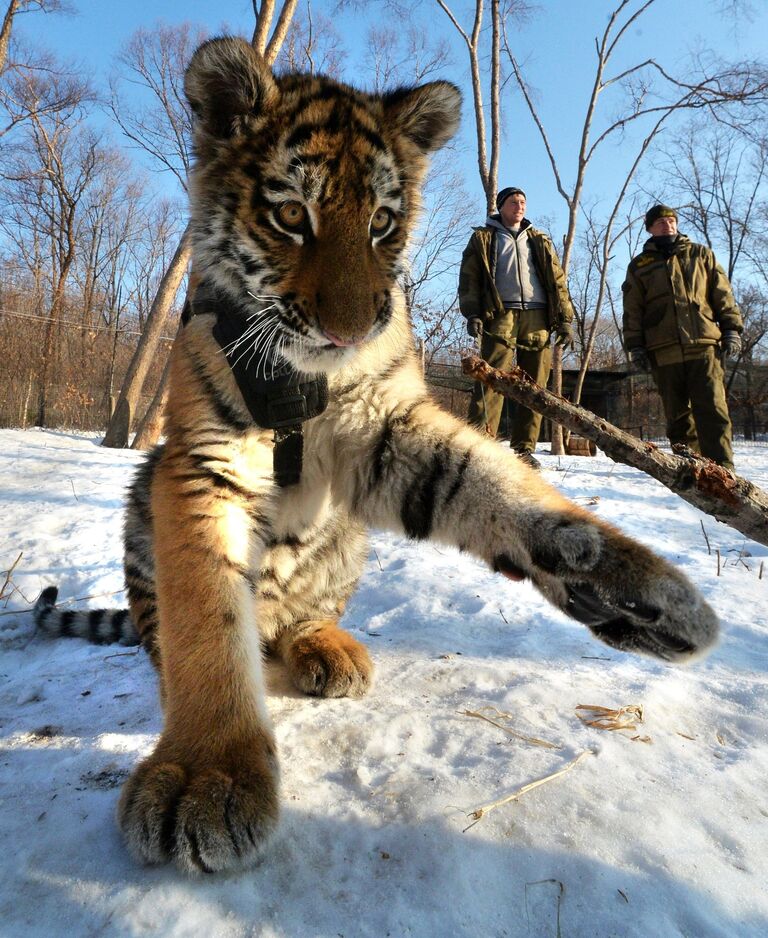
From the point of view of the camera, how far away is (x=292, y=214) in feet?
7.07

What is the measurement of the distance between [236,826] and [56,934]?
0.36m

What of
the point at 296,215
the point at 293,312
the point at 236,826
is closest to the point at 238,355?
the point at 293,312

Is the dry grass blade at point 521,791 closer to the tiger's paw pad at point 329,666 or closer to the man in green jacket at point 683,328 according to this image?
the tiger's paw pad at point 329,666

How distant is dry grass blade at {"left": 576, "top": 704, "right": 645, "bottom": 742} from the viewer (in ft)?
5.85

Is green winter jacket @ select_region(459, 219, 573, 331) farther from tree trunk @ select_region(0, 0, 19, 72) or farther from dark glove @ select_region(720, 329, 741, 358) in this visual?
tree trunk @ select_region(0, 0, 19, 72)

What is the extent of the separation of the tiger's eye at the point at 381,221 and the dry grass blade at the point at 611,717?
188 centimetres

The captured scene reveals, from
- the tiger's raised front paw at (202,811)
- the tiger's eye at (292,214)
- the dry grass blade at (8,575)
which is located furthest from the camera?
the dry grass blade at (8,575)

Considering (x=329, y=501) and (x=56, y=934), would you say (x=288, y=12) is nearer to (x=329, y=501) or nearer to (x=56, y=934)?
(x=329, y=501)

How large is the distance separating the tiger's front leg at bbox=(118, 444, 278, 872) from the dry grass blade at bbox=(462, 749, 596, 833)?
0.46m

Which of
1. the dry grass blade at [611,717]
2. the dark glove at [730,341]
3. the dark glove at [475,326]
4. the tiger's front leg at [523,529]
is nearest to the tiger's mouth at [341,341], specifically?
the tiger's front leg at [523,529]

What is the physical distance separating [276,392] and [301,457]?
269 mm

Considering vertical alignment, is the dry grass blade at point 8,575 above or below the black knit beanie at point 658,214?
below

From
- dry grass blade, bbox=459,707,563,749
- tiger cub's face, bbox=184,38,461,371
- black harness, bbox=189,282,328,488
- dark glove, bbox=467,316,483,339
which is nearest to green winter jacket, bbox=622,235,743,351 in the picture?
dark glove, bbox=467,316,483,339

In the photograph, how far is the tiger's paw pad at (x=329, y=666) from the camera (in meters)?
2.16
